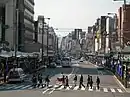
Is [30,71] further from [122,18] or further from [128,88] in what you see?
[122,18]

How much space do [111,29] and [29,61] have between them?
267 ft

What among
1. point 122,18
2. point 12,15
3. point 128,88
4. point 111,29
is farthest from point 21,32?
point 128,88

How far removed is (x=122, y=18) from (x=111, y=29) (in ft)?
114

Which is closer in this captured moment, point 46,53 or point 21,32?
point 21,32

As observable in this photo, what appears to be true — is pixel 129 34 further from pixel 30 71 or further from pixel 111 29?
pixel 30 71

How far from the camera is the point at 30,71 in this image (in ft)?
252

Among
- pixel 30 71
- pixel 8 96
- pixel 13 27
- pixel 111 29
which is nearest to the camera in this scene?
pixel 8 96

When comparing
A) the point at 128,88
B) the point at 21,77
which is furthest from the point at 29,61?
the point at 128,88

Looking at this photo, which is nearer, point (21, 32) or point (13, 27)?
point (13, 27)

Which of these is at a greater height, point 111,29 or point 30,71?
point 111,29


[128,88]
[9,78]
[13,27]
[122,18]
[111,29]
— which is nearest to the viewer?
[128,88]

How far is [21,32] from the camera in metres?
115

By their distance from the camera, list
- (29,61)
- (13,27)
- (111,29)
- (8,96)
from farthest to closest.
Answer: (111,29) → (13,27) → (29,61) → (8,96)

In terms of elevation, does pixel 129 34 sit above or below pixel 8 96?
above
